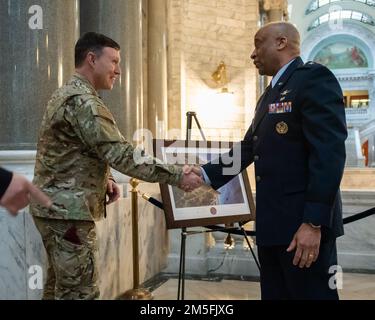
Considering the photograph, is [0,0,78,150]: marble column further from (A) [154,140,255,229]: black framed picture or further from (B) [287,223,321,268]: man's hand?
(B) [287,223,321,268]: man's hand

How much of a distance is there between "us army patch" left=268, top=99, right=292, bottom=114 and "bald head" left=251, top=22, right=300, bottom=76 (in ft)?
0.79

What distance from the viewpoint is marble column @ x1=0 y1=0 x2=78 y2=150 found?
11.7ft

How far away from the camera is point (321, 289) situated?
220cm

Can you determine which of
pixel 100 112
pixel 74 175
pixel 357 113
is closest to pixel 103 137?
pixel 100 112

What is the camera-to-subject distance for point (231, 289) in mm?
4910

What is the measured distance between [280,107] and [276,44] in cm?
37

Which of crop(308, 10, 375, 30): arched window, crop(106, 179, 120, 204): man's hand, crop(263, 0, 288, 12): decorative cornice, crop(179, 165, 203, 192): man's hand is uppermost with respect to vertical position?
crop(308, 10, 375, 30): arched window

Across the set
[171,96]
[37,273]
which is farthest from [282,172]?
[171,96]

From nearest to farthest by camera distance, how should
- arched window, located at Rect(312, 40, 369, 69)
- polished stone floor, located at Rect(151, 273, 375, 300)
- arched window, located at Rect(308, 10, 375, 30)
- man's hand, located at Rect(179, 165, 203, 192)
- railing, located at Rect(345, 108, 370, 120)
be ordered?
man's hand, located at Rect(179, 165, 203, 192) → polished stone floor, located at Rect(151, 273, 375, 300) → railing, located at Rect(345, 108, 370, 120) → arched window, located at Rect(308, 10, 375, 30) → arched window, located at Rect(312, 40, 369, 69)

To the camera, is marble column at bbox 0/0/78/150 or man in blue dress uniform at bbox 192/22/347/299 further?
marble column at bbox 0/0/78/150

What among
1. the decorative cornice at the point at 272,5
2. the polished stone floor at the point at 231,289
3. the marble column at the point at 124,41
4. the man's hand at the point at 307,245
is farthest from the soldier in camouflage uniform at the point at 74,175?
the decorative cornice at the point at 272,5

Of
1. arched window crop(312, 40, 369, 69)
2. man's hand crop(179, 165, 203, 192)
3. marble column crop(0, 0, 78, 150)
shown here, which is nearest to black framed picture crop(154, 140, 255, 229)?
man's hand crop(179, 165, 203, 192)
